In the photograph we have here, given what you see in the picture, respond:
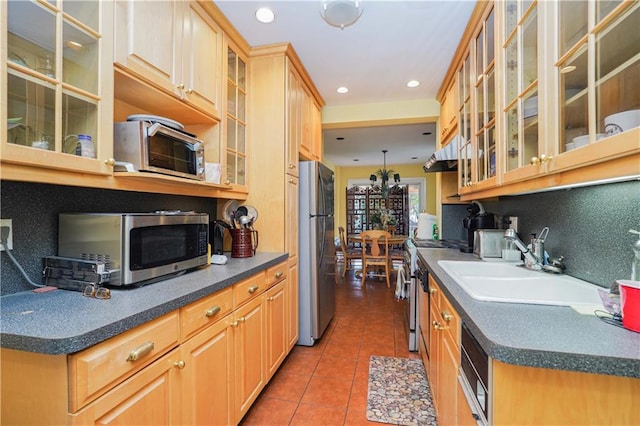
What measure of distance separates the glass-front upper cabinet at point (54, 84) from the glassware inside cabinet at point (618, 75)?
1.77 meters

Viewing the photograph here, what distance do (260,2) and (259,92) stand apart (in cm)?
68

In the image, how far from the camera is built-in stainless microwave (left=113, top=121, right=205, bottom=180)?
135 centimetres

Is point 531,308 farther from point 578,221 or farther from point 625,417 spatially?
point 578,221

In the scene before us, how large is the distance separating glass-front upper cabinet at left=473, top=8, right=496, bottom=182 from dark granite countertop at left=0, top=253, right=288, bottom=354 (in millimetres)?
1676

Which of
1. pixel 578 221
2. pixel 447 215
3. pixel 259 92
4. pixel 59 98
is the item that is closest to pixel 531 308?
pixel 578 221

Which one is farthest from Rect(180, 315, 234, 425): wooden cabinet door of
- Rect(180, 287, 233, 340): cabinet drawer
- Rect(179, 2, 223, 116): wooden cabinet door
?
Rect(179, 2, 223, 116): wooden cabinet door

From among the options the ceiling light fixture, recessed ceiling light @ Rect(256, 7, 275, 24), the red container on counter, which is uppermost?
recessed ceiling light @ Rect(256, 7, 275, 24)

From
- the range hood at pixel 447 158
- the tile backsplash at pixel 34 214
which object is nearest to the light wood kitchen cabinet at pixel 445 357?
the range hood at pixel 447 158

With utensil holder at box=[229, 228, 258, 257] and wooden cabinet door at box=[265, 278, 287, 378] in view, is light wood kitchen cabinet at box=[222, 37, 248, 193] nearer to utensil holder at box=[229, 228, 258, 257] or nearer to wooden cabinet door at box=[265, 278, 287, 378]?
utensil holder at box=[229, 228, 258, 257]

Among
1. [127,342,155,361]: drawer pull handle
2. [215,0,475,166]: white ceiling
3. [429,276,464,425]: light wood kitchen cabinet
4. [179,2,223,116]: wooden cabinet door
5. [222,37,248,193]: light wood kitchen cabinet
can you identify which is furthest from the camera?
[222,37,248,193]: light wood kitchen cabinet

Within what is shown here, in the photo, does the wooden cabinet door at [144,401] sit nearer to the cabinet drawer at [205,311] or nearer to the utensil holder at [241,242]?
the cabinet drawer at [205,311]

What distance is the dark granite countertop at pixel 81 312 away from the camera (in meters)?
0.77

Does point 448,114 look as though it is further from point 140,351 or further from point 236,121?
point 140,351

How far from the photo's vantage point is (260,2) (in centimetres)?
185
